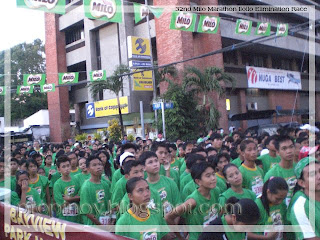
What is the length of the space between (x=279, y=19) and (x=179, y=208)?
27.2 meters

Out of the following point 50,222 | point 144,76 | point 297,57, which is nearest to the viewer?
point 50,222

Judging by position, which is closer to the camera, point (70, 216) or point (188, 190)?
point (188, 190)

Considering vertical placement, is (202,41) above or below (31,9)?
above

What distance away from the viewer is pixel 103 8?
7.79m

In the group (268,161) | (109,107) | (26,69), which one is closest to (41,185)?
(268,161)

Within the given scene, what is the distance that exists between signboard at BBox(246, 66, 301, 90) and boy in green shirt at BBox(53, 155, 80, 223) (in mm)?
18052

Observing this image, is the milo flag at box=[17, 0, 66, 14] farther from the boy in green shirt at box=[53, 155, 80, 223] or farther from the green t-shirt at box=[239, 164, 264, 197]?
the green t-shirt at box=[239, 164, 264, 197]

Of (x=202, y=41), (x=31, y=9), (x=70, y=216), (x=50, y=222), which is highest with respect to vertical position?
(x=202, y=41)

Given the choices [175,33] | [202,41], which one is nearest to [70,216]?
[175,33]

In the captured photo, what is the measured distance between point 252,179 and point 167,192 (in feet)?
4.26

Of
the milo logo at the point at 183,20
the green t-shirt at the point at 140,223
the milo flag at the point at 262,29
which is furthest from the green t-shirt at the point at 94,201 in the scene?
the milo flag at the point at 262,29

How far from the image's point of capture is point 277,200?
10.3 ft

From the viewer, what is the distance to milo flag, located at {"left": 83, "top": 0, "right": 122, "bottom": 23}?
7672mm

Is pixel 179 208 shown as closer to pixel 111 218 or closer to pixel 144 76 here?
pixel 111 218
